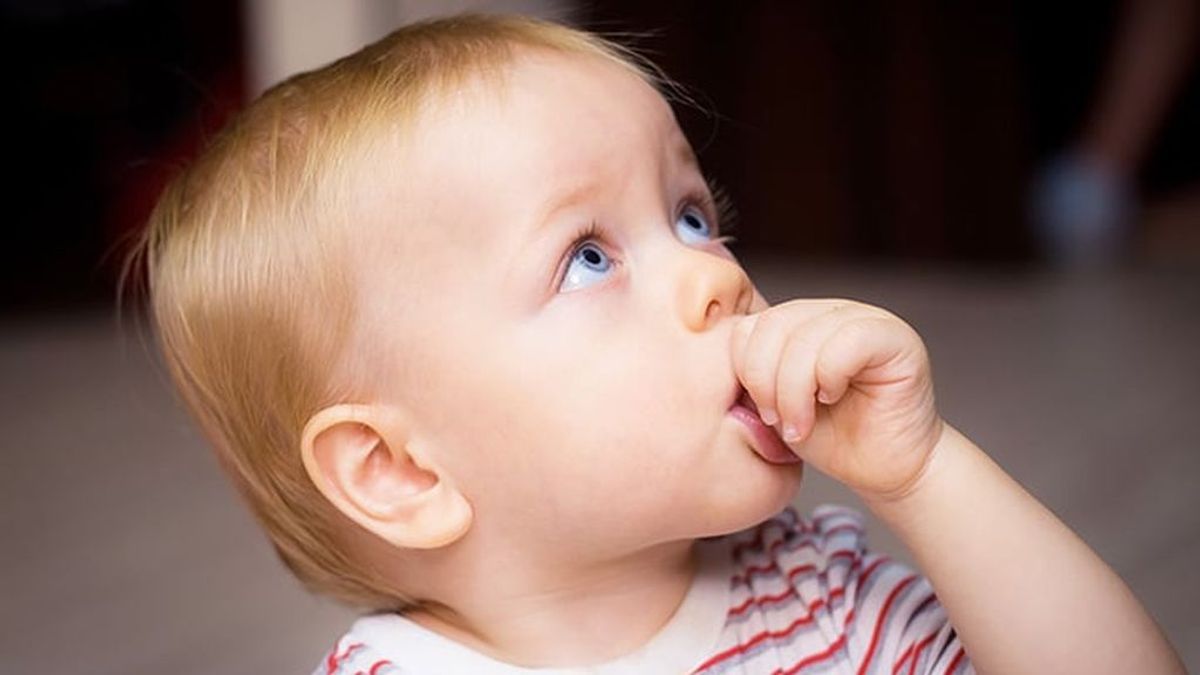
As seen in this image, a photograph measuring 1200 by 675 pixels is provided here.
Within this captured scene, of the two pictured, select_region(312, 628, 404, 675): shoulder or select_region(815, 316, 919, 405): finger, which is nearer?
select_region(815, 316, 919, 405): finger

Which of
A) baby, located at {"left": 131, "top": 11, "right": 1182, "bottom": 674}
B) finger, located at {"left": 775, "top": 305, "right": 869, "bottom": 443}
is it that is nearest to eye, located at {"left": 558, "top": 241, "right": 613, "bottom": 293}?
baby, located at {"left": 131, "top": 11, "right": 1182, "bottom": 674}

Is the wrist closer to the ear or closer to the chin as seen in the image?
the chin

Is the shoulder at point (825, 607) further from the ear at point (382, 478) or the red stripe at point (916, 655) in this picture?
the ear at point (382, 478)

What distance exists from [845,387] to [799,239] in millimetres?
2516

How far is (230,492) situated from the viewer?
83.7 inches

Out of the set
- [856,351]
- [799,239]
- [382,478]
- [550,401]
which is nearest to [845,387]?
[856,351]

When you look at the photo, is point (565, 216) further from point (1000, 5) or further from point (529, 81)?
point (1000, 5)

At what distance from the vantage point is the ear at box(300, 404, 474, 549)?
93cm

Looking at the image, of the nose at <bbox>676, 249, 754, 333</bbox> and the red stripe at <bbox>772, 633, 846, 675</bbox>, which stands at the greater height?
the nose at <bbox>676, 249, 754, 333</bbox>

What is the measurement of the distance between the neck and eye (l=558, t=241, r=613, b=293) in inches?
6.1

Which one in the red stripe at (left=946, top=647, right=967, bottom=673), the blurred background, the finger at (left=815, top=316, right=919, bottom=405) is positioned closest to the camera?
the finger at (left=815, top=316, right=919, bottom=405)

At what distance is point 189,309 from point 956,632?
44 cm

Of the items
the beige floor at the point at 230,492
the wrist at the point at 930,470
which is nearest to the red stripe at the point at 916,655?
the wrist at the point at 930,470

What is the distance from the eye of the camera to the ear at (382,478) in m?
0.93
